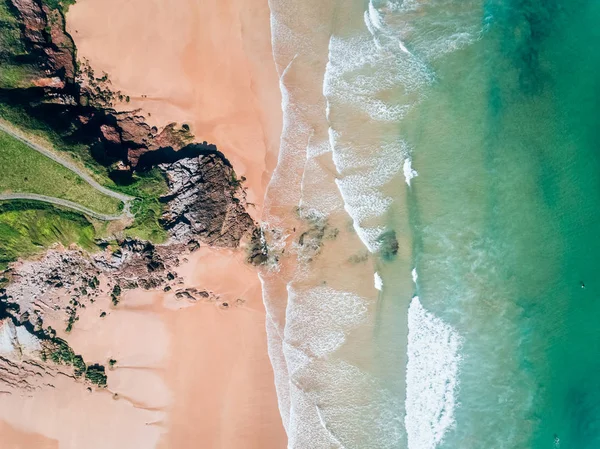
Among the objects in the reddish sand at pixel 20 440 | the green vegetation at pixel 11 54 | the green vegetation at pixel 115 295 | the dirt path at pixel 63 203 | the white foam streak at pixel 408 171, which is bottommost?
the reddish sand at pixel 20 440

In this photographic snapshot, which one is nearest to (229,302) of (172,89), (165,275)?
(165,275)

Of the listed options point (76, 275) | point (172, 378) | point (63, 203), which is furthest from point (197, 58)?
point (172, 378)

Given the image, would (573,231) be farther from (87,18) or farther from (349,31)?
(87,18)

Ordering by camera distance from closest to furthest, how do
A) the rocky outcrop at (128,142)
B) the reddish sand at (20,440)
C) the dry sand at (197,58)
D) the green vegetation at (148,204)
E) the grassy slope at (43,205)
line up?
the grassy slope at (43,205) → the rocky outcrop at (128,142) → the green vegetation at (148,204) → the dry sand at (197,58) → the reddish sand at (20,440)

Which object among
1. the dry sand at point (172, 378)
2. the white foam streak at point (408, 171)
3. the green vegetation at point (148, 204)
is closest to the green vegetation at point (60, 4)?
the green vegetation at point (148, 204)

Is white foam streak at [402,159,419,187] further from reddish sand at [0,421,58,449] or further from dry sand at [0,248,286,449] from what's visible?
reddish sand at [0,421,58,449]

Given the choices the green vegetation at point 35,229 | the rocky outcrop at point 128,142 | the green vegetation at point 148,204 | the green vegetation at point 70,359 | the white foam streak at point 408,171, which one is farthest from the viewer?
the green vegetation at point 70,359

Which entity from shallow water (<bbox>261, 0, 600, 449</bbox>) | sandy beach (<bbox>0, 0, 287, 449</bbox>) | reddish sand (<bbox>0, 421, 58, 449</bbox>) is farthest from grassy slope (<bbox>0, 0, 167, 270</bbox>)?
reddish sand (<bbox>0, 421, 58, 449</bbox>)

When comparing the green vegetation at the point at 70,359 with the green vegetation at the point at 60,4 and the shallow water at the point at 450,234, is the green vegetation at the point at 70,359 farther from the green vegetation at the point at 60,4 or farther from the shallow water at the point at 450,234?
the green vegetation at the point at 60,4
